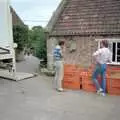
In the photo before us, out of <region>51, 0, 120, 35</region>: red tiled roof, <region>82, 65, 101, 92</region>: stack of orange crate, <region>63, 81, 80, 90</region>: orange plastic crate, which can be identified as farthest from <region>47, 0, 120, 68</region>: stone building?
<region>82, 65, 101, 92</region>: stack of orange crate

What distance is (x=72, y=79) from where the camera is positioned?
1224 cm

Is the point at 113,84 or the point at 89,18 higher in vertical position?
the point at 89,18

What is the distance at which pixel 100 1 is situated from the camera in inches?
746

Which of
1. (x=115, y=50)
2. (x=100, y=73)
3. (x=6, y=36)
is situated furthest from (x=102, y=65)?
(x=115, y=50)

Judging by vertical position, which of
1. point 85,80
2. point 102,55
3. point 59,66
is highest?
point 102,55

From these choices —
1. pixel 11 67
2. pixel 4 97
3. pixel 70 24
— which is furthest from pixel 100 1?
pixel 4 97

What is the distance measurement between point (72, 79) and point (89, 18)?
7018mm

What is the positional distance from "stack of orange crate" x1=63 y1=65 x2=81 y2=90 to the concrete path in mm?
664

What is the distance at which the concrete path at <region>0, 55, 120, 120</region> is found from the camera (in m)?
8.35

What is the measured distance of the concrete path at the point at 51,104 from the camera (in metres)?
8.35

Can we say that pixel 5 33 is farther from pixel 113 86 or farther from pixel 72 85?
pixel 113 86

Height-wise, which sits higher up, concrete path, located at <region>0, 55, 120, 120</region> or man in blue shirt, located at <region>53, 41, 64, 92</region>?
man in blue shirt, located at <region>53, 41, 64, 92</region>

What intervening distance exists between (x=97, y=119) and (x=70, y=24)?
11.1 meters

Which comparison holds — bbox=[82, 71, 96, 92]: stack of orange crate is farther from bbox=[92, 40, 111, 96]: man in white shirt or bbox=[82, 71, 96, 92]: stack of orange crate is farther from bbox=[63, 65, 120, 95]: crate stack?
bbox=[92, 40, 111, 96]: man in white shirt
